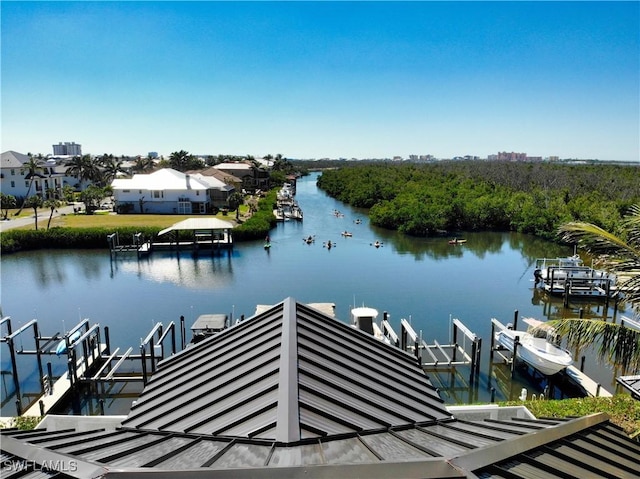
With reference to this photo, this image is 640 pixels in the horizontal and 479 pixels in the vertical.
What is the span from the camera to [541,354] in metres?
19.7

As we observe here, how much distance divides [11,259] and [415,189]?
6182 cm

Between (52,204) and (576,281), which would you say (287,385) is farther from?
(52,204)

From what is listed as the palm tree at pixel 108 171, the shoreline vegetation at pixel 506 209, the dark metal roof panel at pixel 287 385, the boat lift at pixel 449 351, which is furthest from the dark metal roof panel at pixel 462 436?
the palm tree at pixel 108 171

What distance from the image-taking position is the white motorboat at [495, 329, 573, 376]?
1928 centimetres

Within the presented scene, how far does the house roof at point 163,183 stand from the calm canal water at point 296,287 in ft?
72.8

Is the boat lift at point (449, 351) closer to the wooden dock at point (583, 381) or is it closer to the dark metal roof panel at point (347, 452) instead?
the wooden dock at point (583, 381)

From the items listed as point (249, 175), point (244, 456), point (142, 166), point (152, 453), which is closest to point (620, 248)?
point (244, 456)

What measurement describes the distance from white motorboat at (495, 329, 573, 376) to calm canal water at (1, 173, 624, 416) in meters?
1.27

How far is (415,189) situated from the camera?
79.3 m

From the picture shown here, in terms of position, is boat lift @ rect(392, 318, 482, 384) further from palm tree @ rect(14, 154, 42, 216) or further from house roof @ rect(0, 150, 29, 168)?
house roof @ rect(0, 150, 29, 168)

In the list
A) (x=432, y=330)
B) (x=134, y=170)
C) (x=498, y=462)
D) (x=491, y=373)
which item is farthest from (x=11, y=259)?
(x=134, y=170)

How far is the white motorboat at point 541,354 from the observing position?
63.3 ft

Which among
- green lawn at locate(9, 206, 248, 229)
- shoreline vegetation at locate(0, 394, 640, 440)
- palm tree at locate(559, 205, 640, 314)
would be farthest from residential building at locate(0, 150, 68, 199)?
palm tree at locate(559, 205, 640, 314)

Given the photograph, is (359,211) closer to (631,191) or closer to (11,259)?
(631,191)
